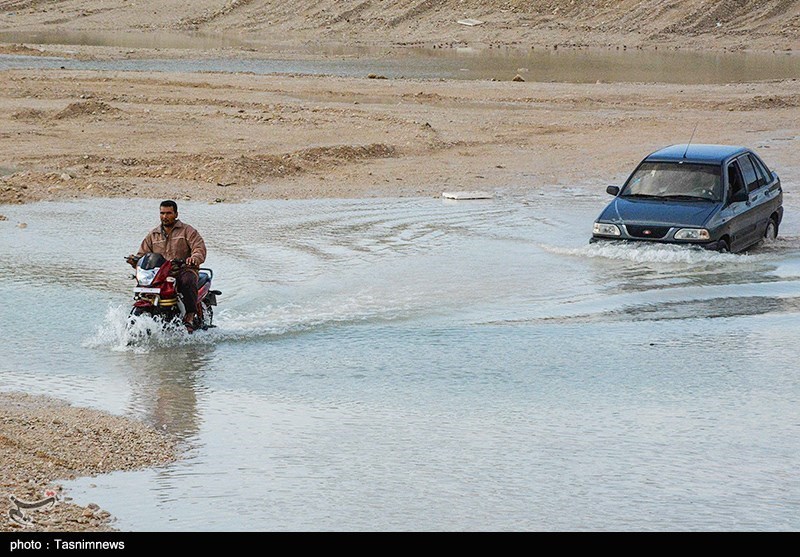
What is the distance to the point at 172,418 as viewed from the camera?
1109 centimetres

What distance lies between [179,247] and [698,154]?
27.9 feet

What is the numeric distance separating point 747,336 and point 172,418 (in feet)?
20.6

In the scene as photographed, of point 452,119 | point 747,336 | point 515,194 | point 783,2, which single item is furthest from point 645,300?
point 783,2

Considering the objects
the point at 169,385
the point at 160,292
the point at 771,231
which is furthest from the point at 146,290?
the point at 771,231

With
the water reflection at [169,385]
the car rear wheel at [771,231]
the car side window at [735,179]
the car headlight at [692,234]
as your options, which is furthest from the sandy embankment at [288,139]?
the car headlight at [692,234]

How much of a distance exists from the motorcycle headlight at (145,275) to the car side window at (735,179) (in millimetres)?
8828

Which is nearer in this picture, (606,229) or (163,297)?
(163,297)

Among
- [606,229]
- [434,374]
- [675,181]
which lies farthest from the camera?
[675,181]

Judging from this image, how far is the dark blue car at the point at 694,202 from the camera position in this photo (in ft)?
58.0

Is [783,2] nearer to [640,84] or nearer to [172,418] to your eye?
[640,84]

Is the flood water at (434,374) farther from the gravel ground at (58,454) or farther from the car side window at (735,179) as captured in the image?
the car side window at (735,179)

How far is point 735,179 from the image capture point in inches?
734

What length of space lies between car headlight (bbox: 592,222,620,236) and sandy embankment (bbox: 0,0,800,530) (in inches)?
269

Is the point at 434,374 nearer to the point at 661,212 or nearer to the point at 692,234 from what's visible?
the point at 692,234
